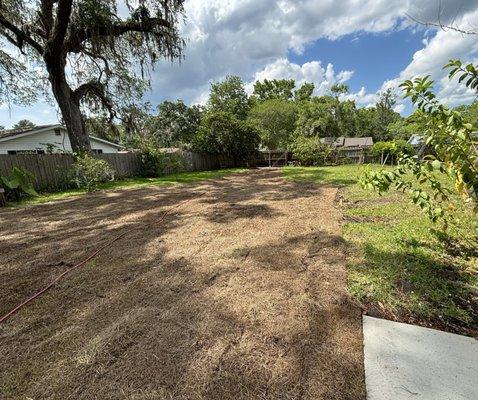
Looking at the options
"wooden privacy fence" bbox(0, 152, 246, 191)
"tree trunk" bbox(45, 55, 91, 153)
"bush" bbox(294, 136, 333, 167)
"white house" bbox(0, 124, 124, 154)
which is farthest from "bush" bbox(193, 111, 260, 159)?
"white house" bbox(0, 124, 124, 154)

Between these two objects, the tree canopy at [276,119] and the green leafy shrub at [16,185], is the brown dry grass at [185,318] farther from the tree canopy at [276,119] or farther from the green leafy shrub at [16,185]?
the tree canopy at [276,119]

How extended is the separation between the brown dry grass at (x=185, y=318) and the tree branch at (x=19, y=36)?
379 inches

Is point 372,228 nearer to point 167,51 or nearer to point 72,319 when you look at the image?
point 72,319

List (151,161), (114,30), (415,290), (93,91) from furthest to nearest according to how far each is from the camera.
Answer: (151,161) → (93,91) → (114,30) → (415,290)

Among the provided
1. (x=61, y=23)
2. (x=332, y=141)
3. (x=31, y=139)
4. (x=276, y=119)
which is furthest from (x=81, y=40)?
(x=276, y=119)

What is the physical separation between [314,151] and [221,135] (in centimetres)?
606

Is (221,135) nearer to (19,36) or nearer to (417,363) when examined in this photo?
(19,36)

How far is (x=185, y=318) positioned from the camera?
2037 mm

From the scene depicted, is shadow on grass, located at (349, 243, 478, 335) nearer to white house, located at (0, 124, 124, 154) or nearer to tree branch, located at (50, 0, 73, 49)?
tree branch, located at (50, 0, 73, 49)

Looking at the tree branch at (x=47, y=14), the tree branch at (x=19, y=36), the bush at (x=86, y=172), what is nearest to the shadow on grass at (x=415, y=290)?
the bush at (x=86, y=172)

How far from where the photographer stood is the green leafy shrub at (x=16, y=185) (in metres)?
7.36

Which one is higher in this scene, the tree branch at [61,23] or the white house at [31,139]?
the tree branch at [61,23]

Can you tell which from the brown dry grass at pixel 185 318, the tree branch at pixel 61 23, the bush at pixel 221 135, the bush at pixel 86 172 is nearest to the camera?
the brown dry grass at pixel 185 318

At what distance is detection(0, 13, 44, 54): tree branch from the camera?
30.9 feet
